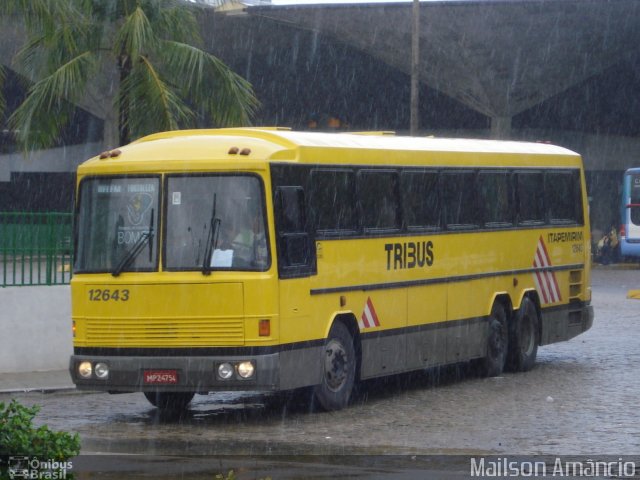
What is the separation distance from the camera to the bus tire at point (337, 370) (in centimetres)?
1433

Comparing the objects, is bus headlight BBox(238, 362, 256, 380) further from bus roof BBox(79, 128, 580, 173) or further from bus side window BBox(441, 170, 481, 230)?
bus side window BBox(441, 170, 481, 230)

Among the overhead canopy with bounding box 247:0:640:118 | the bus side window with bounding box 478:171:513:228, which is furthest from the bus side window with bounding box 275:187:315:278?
the overhead canopy with bounding box 247:0:640:118

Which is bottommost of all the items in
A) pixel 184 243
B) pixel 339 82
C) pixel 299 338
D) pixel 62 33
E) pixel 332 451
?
pixel 332 451

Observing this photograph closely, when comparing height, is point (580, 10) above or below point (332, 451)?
above

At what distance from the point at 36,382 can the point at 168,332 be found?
4.07 meters

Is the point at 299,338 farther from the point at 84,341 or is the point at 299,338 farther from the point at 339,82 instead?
the point at 339,82

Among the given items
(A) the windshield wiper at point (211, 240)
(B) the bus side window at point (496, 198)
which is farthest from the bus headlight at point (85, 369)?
(B) the bus side window at point (496, 198)

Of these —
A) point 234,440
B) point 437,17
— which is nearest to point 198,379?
point 234,440

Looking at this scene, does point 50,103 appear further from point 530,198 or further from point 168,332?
point 168,332

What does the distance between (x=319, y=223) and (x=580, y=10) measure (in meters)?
33.0

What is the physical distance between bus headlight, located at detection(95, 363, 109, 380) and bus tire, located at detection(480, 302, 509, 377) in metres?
5.87

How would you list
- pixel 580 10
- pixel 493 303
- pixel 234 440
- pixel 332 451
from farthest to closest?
pixel 580 10, pixel 493 303, pixel 234 440, pixel 332 451

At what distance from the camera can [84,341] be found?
13.9 m

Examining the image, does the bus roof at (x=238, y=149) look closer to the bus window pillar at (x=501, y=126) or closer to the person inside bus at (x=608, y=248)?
the person inside bus at (x=608, y=248)
